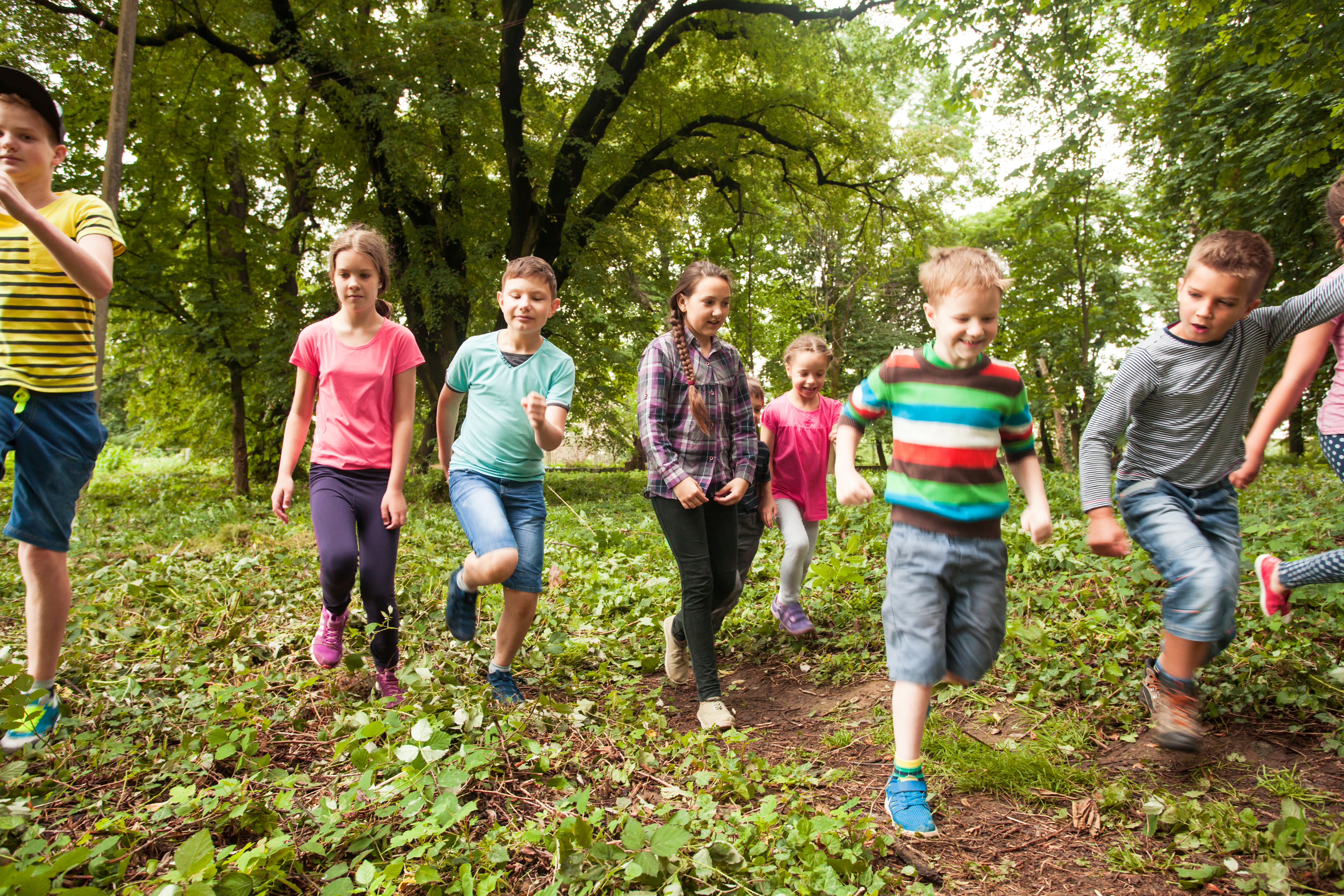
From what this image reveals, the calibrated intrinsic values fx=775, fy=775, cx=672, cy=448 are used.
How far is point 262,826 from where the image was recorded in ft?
7.60

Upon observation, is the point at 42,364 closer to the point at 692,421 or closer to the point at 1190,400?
the point at 692,421

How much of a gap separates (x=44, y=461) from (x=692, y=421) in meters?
2.58

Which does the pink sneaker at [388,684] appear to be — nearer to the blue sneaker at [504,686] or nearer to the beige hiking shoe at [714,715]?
the blue sneaker at [504,686]

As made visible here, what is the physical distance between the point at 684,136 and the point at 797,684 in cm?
1230

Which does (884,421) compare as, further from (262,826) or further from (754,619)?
(262,826)

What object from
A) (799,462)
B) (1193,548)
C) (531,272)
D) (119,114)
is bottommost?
(1193,548)

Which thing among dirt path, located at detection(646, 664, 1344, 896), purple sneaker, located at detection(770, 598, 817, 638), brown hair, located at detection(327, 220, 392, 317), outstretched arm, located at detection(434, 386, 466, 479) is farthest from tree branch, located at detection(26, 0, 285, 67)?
dirt path, located at detection(646, 664, 1344, 896)

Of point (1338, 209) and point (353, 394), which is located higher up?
point (1338, 209)

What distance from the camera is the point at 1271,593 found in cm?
325

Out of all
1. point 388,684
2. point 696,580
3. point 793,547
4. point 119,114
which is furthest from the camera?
point 119,114

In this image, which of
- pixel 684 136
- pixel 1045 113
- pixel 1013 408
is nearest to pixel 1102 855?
pixel 1013 408

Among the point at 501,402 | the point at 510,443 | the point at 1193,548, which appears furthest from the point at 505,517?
the point at 1193,548

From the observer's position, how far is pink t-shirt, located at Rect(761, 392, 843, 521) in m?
4.68

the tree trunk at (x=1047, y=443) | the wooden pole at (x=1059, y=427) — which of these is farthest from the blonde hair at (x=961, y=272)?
the tree trunk at (x=1047, y=443)
